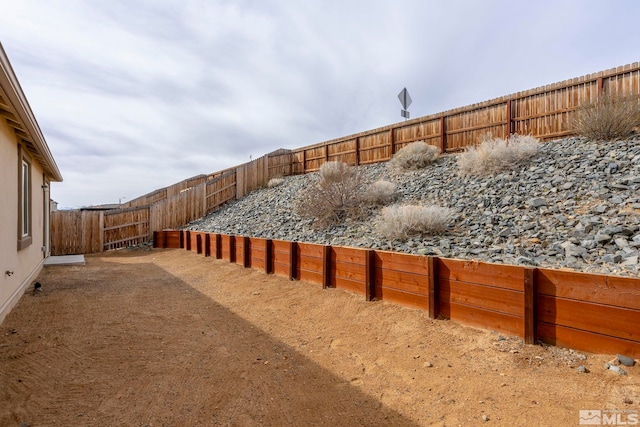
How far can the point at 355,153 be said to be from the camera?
14.1m

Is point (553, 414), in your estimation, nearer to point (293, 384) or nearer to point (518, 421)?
point (518, 421)

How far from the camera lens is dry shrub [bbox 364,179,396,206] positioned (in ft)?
28.4

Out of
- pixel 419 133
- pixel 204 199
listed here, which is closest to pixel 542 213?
pixel 419 133

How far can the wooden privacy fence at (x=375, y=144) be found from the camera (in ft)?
27.1

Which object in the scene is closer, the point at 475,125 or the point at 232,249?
the point at 232,249

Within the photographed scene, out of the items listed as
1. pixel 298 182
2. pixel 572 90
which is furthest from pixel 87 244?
pixel 572 90

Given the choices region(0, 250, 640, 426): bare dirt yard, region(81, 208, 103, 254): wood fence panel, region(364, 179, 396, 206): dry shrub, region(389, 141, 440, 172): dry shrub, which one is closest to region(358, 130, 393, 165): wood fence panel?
region(389, 141, 440, 172): dry shrub

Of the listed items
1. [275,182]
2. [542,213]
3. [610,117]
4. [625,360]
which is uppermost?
[610,117]

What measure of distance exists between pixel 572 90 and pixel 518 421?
8976 mm

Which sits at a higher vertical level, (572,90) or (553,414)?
(572,90)

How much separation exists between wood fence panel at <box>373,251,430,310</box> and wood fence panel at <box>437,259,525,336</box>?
0.24 m

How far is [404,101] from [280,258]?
955 cm

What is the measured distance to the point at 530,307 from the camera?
10.8 ft

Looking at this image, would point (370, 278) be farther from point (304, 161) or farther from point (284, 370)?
point (304, 161)
